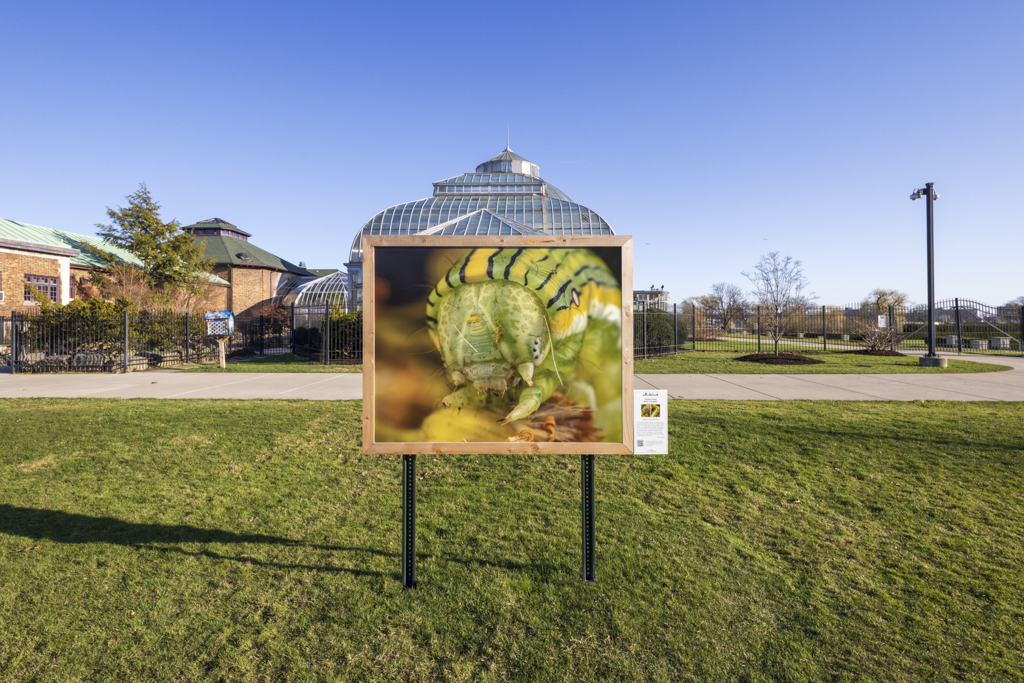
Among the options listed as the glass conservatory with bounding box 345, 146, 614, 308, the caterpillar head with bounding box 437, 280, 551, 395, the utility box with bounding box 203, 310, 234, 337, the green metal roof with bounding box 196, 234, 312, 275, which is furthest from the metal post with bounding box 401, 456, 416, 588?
the green metal roof with bounding box 196, 234, 312, 275

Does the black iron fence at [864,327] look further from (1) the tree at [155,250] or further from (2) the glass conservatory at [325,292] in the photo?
(1) the tree at [155,250]

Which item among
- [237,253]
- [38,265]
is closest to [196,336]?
[38,265]

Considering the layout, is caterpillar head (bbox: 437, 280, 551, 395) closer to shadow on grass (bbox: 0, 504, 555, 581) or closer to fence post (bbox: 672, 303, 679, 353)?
shadow on grass (bbox: 0, 504, 555, 581)

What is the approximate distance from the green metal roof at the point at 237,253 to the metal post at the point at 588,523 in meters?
Result: 50.3

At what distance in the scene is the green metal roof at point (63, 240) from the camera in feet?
90.9

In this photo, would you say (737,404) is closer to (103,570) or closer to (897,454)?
(897,454)

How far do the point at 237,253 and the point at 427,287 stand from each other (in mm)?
52291

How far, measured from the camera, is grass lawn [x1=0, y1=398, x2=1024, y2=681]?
2535 millimetres

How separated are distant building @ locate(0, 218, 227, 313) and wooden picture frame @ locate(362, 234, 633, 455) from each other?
30621mm

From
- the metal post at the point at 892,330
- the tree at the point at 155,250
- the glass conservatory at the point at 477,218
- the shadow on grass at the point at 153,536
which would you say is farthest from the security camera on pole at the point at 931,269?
the tree at the point at 155,250

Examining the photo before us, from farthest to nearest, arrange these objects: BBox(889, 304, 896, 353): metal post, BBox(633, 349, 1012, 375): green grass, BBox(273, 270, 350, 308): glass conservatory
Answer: BBox(273, 270, 350, 308): glass conservatory
BBox(889, 304, 896, 353): metal post
BBox(633, 349, 1012, 375): green grass

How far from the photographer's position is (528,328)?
3186 millimetres

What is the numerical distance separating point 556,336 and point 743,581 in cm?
205

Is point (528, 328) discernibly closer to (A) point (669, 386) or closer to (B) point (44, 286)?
(A) point (669, 386)
